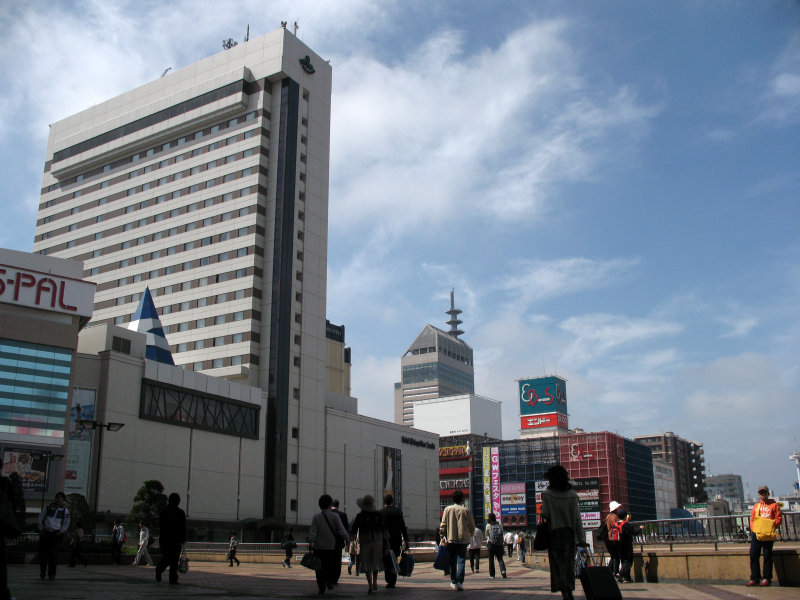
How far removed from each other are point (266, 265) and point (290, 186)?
7628mm

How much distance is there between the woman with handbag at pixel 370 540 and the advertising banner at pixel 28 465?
34.9m

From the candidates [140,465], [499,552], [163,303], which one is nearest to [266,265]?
[163,303]

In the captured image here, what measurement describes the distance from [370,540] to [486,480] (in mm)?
115662

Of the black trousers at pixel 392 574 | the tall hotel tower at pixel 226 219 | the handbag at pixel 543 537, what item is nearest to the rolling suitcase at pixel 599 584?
the handbag at pixel 543 537

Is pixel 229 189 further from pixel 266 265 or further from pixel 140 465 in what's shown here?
pixel 140 465

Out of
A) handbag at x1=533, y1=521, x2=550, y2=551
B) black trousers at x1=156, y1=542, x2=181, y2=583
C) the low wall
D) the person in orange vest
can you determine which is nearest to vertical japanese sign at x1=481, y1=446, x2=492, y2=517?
the low wall

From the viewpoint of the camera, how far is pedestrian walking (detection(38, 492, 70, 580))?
564 inches

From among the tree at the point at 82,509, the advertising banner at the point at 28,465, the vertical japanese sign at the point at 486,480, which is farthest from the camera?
the vertical japanese sign at the point at 486,480

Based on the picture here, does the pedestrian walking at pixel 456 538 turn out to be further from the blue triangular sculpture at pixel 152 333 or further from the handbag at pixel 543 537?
the blue triangular sculpture at pixel 152 333

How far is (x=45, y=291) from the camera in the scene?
147 ft

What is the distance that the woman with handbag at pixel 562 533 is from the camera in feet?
28.0

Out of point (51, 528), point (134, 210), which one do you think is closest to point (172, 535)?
point (51, 528)

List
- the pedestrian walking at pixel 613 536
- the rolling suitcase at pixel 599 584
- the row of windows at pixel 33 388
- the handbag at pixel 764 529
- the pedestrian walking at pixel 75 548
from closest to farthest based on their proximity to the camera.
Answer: the rolling suitcase at pixel 599 584, the handbag at pixel 764 529, the pedestrian walking at pixel 613 536, the pedestrian walking at pixel 75 548, the row of windows at pixel 33 388

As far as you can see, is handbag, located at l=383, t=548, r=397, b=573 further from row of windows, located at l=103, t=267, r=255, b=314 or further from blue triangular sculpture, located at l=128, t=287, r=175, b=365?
row of windows, located at l=103, t=267, r=255, b=314
